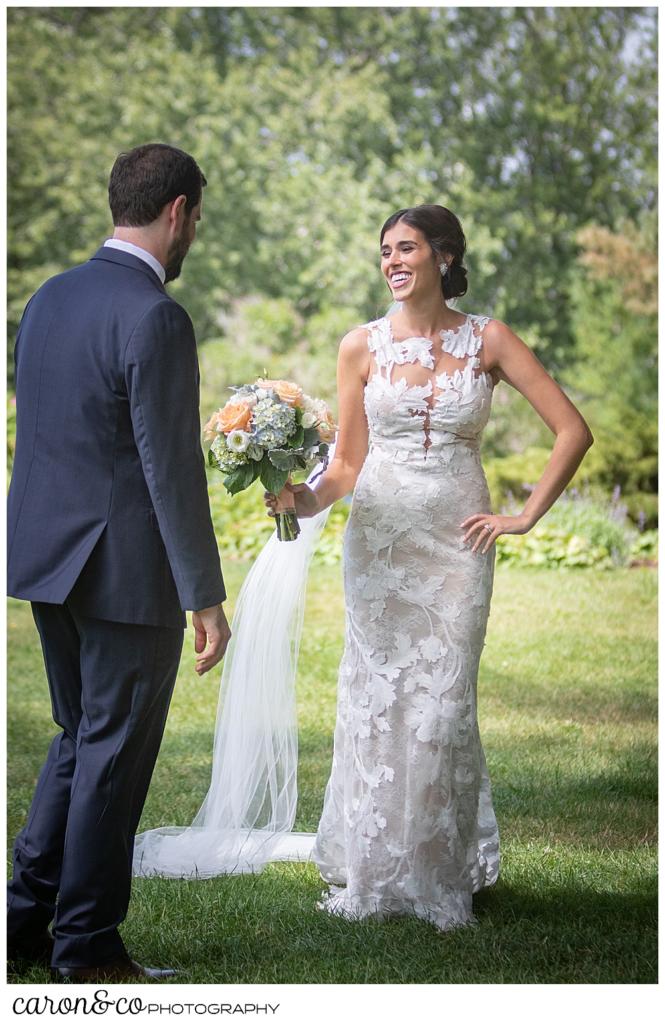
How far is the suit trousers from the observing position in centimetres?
313

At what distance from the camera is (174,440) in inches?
118

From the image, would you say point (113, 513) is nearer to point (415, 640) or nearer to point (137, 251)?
point (137, 251)

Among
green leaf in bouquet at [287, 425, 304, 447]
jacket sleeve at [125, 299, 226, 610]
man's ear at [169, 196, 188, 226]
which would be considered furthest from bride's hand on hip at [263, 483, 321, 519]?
man's ear at [169, 196, 188, 226]

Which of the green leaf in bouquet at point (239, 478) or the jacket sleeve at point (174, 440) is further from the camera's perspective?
the green leaf in bouquet at point (239, 478)

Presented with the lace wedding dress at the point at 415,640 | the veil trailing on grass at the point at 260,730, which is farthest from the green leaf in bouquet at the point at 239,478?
the veil trailing on grass at the point at 260,730

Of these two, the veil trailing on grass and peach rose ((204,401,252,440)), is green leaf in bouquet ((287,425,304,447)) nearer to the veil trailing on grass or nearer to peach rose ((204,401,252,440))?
peach rose ((204,401,252,440))

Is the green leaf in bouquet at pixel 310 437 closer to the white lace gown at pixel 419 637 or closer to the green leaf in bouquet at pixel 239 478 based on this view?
the green leaf in bouquet at pixel 239 478

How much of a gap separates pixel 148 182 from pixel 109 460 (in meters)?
0.75

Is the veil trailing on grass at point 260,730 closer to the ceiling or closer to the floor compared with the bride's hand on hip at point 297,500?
closer to the floor

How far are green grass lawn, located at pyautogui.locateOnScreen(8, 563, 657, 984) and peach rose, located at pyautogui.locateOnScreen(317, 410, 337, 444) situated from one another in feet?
5.31

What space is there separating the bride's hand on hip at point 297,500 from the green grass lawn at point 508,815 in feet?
4.53

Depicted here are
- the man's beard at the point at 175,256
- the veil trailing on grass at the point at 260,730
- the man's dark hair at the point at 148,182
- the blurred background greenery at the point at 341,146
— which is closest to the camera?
the man's dark hair at the point at 148,182

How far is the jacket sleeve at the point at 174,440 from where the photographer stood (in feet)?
9.74

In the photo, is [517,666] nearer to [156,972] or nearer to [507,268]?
[156,972]
